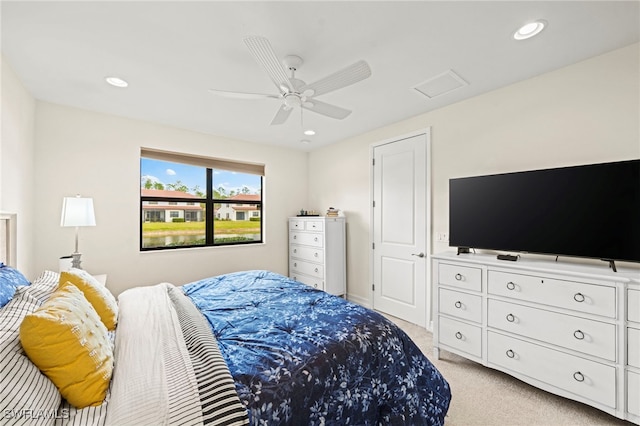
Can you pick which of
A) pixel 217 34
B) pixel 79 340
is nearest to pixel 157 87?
pixel 217 34

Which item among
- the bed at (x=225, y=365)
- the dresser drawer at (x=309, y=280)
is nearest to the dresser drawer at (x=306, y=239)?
the dresser drawer at (x=309, y=280)

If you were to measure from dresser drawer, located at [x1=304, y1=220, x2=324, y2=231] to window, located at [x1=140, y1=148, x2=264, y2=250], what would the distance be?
867 millimetres

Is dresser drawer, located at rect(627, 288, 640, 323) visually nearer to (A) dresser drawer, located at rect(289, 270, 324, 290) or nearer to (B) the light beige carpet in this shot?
(B) the light beige carpet

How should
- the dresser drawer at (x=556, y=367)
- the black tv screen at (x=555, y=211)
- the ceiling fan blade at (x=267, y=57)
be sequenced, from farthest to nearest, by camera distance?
the black tv screen at (x=555, y=211), the dresser drawer at (x=556, y=367), the ceiling fan blade at (x=267, y=57)

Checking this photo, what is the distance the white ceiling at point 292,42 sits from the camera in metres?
1.59

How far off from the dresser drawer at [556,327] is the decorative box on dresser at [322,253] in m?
2.16

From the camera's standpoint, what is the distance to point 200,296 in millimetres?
2188

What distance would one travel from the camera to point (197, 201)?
400 cm

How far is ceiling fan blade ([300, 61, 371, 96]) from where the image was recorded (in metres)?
1.67

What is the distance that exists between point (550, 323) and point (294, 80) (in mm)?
2472

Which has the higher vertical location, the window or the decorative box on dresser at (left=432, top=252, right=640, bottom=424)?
the window

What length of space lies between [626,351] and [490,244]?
3.29 feet

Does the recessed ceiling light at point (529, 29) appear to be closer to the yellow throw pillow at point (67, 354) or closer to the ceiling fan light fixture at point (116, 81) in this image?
the yellow throw pillow at point (67, 354)

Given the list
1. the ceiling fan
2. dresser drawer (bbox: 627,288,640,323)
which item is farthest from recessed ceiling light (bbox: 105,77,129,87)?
dresser drawer (bbox: 627,288,640,323)
